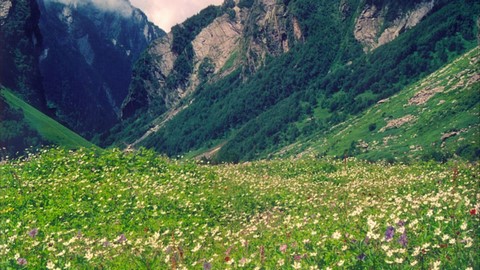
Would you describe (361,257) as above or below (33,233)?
below

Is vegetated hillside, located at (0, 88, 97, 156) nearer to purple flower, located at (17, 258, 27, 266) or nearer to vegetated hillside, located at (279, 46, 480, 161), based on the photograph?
vegetated hillside, located at (279, 46, 480, 161)

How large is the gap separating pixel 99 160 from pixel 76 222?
7587 millimetres

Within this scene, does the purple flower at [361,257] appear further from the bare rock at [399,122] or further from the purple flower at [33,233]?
the bare rock at [399,122]

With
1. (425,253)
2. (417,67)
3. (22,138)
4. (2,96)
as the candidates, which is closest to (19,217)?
(425,253)

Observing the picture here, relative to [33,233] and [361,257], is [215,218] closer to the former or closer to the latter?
[33,233]

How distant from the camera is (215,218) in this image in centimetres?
1546

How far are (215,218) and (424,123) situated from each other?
12922cm

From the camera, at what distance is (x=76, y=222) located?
1436 centimetres

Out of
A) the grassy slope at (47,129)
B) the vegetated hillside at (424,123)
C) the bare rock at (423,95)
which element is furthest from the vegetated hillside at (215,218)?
the bare rock at (423,95)

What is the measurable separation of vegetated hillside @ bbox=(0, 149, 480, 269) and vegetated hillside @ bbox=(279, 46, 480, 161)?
77.6m

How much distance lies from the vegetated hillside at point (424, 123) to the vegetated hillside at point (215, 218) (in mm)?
77585

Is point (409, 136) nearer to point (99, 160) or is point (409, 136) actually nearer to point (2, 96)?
point (2, 96)

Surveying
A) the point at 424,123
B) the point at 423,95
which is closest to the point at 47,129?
the point at 424,123

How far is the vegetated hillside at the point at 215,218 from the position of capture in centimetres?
830
